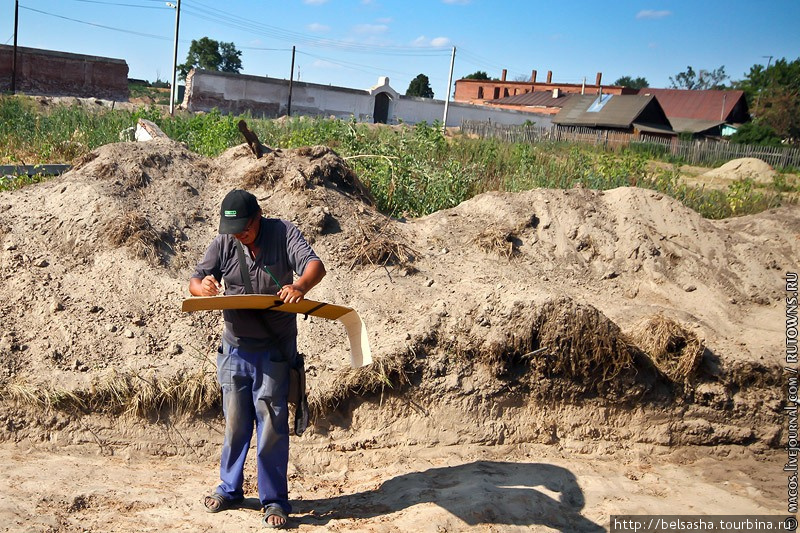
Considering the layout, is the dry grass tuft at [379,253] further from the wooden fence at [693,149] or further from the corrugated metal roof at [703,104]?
the corrugated metal roof at [703,104]

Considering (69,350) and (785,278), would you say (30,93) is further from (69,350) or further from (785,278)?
(785,278)

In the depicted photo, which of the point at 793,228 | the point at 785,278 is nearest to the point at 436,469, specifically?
the point at 785,278

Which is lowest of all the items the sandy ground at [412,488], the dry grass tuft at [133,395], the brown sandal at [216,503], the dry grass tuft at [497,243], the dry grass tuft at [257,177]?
the sandy ground at [412,488]

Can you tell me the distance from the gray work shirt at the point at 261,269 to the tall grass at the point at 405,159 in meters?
4.36

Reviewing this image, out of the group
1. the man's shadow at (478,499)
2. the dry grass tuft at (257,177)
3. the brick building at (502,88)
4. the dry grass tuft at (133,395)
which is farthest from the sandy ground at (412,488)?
the brick building at (502,88)

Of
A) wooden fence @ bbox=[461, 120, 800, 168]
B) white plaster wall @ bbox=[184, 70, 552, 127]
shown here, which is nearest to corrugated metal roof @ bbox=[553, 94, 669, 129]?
white plaster wall @ bbox=[184, 70, 552, 127]

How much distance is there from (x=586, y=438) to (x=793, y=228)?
14.9 feet

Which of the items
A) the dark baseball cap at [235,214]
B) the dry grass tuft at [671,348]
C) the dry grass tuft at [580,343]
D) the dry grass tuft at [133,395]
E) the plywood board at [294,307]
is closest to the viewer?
the plywood board at [294,307]

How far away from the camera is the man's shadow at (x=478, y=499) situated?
13.3 feet

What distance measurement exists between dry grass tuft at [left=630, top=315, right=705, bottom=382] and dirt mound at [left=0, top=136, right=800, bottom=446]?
0.02m

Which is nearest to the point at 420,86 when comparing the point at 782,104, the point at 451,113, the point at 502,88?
the point at 502,88

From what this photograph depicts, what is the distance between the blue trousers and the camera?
366cm

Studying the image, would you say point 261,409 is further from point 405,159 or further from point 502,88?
point 502,88

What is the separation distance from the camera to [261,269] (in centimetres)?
367
